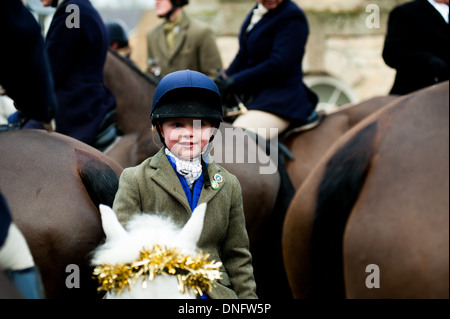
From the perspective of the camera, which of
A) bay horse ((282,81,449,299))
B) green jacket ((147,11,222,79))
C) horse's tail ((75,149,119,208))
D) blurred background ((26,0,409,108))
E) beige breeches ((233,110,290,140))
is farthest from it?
blurred background ((26,0,409,108))

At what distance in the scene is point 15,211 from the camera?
228 cm

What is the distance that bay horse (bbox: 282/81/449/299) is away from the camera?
1.75m

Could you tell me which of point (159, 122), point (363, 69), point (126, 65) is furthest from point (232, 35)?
point (159, 122)

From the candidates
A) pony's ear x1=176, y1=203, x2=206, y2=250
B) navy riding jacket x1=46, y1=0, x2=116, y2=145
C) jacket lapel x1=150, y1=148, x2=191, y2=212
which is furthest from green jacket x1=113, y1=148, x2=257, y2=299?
navy riding jacket x1=46, y1=0, x2=116, y2=145

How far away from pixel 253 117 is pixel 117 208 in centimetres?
258

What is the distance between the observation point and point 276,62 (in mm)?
4504

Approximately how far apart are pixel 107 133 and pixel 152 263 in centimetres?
231

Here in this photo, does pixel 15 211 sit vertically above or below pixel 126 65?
below

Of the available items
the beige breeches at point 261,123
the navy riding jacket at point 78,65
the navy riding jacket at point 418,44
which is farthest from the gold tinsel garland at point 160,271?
the navy riding jacket at point 418,44

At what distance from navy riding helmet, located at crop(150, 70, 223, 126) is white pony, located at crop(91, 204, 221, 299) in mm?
472

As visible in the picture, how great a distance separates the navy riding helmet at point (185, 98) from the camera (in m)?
2.24

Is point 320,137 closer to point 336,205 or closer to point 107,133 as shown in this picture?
point 107,133
